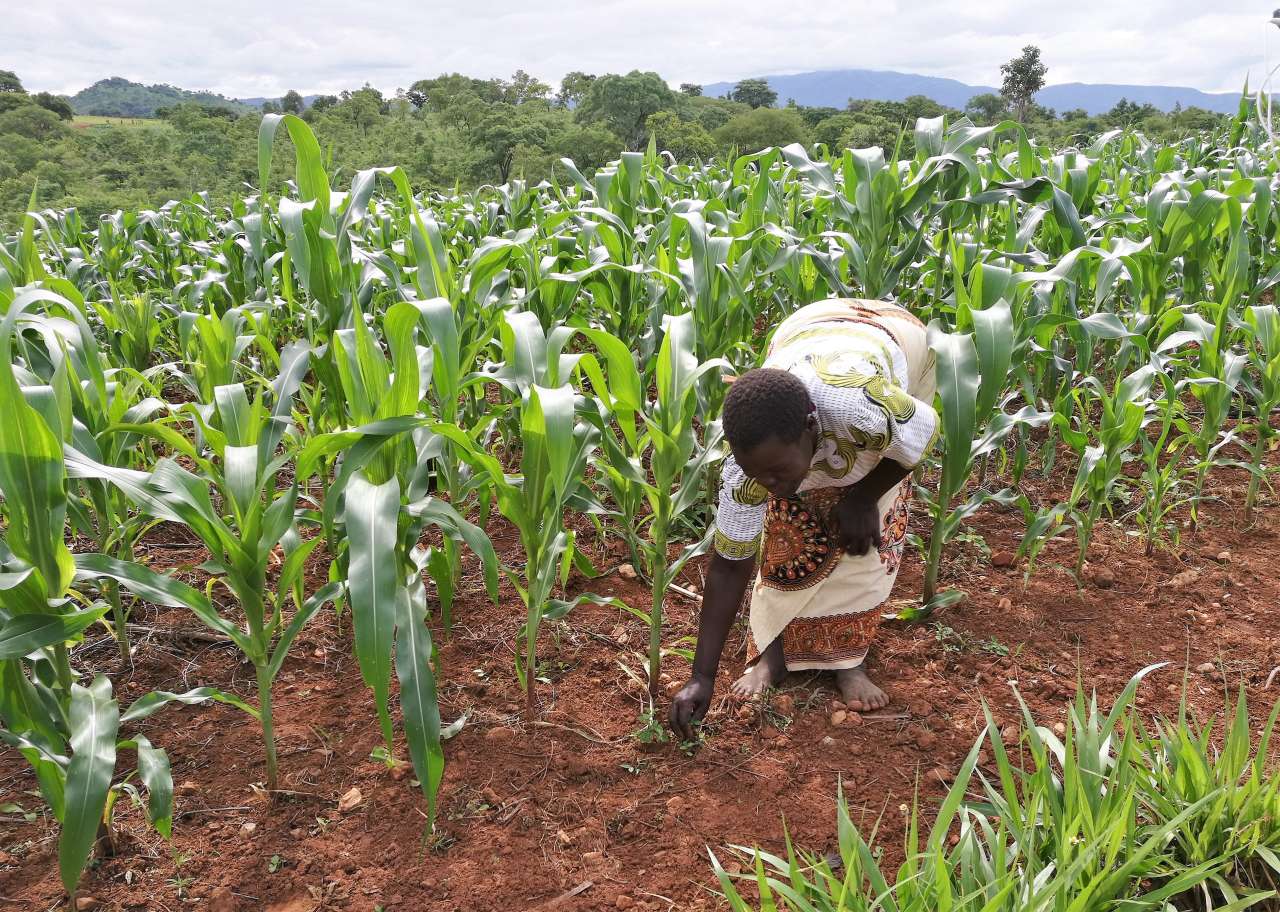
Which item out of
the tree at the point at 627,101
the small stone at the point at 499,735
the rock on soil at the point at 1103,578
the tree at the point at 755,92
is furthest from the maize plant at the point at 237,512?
the tree at the point at 755,92

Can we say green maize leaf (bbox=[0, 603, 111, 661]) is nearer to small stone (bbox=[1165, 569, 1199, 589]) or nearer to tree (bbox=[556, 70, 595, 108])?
small stone (bbox=[1165, 569, 1199, 589])

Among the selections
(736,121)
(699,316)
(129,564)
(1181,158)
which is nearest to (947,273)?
(699,316)

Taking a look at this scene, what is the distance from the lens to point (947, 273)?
3781mm

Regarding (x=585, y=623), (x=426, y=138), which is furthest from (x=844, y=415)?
(x=426, y=138)

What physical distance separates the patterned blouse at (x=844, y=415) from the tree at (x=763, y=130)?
38.0m

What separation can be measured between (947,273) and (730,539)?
2.35 metres

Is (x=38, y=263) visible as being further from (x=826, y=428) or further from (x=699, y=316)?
(x=826, y=428)

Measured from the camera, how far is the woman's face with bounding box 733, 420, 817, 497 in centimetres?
170

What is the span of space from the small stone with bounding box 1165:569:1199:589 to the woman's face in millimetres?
1716

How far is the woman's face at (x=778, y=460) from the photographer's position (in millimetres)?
1702


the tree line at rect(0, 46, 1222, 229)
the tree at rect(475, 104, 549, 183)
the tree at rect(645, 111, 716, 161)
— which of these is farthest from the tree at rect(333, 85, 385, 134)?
the tree at rect(645, 111, 716, 161)

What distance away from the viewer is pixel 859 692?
2293 mm

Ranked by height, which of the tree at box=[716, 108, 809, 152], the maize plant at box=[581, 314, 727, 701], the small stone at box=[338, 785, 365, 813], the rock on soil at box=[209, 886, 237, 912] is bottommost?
the rock on soil at box=[209, 886, 237, 912]

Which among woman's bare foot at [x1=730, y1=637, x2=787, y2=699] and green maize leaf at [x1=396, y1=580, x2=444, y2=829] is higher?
green maize leaf at [x1=396, y1=580, x2=444, y2=829]
